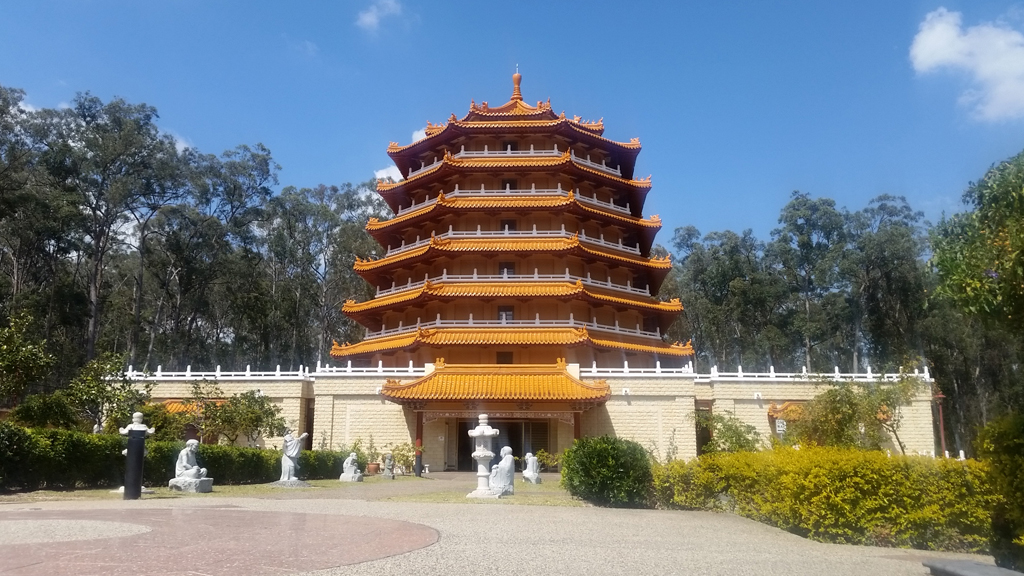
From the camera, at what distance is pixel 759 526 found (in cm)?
1309

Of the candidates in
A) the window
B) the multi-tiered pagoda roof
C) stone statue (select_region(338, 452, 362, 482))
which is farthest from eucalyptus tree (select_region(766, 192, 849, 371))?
stone statue (select_region(338, 452, 362, 482))

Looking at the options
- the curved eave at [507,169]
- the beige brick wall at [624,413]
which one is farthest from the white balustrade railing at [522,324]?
the curved eave at [507,169]

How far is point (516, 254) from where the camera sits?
31109 mm

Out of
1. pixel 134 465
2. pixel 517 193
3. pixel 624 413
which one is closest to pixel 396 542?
pixel 134 465

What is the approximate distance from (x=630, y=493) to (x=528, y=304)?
603 inches

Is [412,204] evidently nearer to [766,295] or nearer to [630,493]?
[630,493]

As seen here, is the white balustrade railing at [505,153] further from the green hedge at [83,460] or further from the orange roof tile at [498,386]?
the green hedge at [83,460]

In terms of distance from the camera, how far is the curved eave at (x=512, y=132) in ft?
111

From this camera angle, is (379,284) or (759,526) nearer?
(759,526)

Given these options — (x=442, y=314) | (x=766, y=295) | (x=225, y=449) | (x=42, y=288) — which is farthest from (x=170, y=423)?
(x=766, y=295)

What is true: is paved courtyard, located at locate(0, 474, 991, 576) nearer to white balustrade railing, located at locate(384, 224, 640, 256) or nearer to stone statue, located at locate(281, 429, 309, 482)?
stone statue, located at locate(281, 429, 309, 482)

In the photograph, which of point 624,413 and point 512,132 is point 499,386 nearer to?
point 624,413

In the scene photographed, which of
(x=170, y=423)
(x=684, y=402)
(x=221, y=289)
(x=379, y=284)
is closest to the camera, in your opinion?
(x=170, y=423)

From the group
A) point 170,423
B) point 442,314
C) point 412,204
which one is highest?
point 412,204
